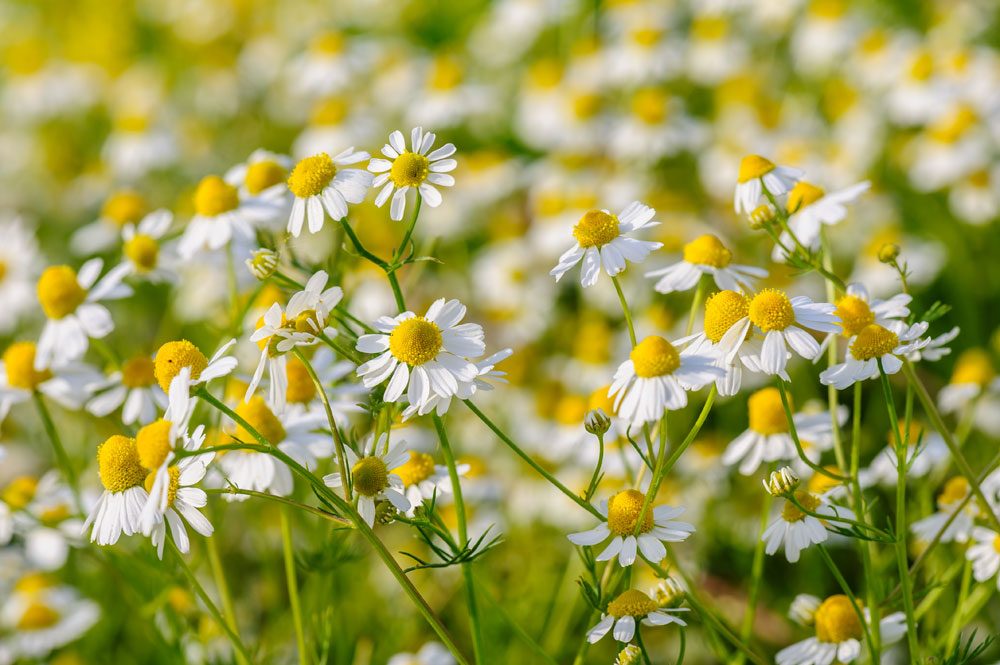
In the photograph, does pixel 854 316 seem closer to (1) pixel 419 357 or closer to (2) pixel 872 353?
(2) pixel 872 353

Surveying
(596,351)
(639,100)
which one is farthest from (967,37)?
(596,351)

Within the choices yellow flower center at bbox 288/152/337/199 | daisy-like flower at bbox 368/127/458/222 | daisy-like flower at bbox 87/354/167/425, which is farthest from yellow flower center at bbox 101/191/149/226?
daisy-like flower at bbox 368/127/458/222

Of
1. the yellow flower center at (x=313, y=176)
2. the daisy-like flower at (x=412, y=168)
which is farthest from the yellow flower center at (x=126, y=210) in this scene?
the daisy-like flower at (x=412, y=168)

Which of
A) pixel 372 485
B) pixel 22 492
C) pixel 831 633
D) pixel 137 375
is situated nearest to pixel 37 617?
pixel 22 492

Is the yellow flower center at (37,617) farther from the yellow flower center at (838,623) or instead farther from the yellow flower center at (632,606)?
the yellow flower center at (838,623)

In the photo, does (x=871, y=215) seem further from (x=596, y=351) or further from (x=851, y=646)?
(x=851, y=646)
